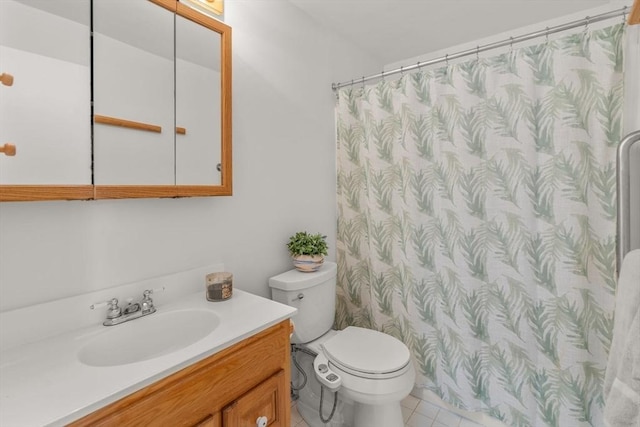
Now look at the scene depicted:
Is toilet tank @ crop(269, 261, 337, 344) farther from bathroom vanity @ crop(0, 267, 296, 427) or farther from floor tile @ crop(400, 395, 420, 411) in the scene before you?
floor tile @ crop(400, 395, 420, 411)

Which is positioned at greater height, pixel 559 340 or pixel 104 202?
pixel 104 202

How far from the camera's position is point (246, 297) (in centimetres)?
128

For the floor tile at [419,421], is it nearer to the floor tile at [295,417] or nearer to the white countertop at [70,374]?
the floor tile at [295,417]

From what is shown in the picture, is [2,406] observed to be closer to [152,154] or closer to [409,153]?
[152,154]

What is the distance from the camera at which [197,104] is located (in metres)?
1.29

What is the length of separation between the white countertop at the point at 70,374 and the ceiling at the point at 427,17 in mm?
1788

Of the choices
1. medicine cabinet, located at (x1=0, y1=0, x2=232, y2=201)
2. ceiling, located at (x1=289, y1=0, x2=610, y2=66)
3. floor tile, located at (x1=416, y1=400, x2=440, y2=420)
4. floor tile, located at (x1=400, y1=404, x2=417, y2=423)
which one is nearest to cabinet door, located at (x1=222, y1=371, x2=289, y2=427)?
medicine cabinet, located at (x1=0, y1=0, x2=232, y2=201)

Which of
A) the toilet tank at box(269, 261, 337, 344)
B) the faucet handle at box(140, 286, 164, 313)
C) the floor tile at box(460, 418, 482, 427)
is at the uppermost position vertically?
the faucet handle at box(140, 286, 164, 313)

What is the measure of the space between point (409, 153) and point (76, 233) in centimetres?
160

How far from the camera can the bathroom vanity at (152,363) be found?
2.25 feet

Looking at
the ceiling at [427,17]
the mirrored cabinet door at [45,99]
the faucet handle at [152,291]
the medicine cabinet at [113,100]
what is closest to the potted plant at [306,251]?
the medicine cabinet at [113,100]

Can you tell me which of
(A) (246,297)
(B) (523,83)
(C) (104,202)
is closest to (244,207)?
(A) (246,297)

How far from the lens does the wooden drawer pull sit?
40.4 inches

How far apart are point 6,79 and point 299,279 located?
1.28 metres
